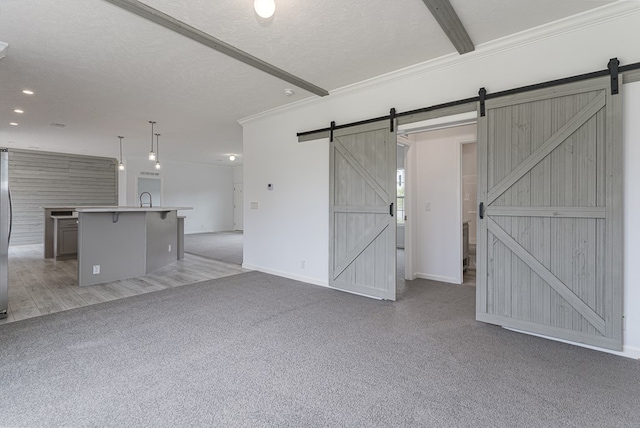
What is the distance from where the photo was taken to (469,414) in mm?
1729

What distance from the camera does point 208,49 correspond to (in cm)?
312

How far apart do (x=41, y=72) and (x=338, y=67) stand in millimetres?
3539

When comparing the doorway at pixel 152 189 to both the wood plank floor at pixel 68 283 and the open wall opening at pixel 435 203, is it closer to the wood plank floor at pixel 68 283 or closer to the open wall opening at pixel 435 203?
the wood plank floor at pixel 68 283

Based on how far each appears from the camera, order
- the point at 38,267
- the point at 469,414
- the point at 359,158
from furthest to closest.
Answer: the point at 38,267 < the point at 359,158 < the point at 469,414

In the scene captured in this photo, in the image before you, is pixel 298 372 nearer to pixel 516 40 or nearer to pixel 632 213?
pixel 632 213

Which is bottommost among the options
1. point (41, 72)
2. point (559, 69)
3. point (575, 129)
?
point (575, 129)

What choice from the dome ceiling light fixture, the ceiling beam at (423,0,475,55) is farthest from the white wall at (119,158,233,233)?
the ceiling beam at (423,0,475,55)

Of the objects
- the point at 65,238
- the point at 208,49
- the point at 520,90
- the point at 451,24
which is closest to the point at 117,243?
the point at 65,238

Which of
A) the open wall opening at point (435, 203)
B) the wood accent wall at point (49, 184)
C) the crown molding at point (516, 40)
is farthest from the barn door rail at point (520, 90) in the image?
the wood accent wall at point (49, 184)

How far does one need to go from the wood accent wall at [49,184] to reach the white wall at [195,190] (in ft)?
1.77

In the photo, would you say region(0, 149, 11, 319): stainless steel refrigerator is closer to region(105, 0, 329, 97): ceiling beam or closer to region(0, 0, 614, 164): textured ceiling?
region(0, 0, 614, 164): textured ceiling

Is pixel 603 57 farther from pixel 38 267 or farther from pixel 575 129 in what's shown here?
pixel 38 267

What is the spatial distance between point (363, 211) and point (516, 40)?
2329mm

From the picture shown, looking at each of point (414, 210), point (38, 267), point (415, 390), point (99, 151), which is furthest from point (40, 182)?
point (415, 390)
